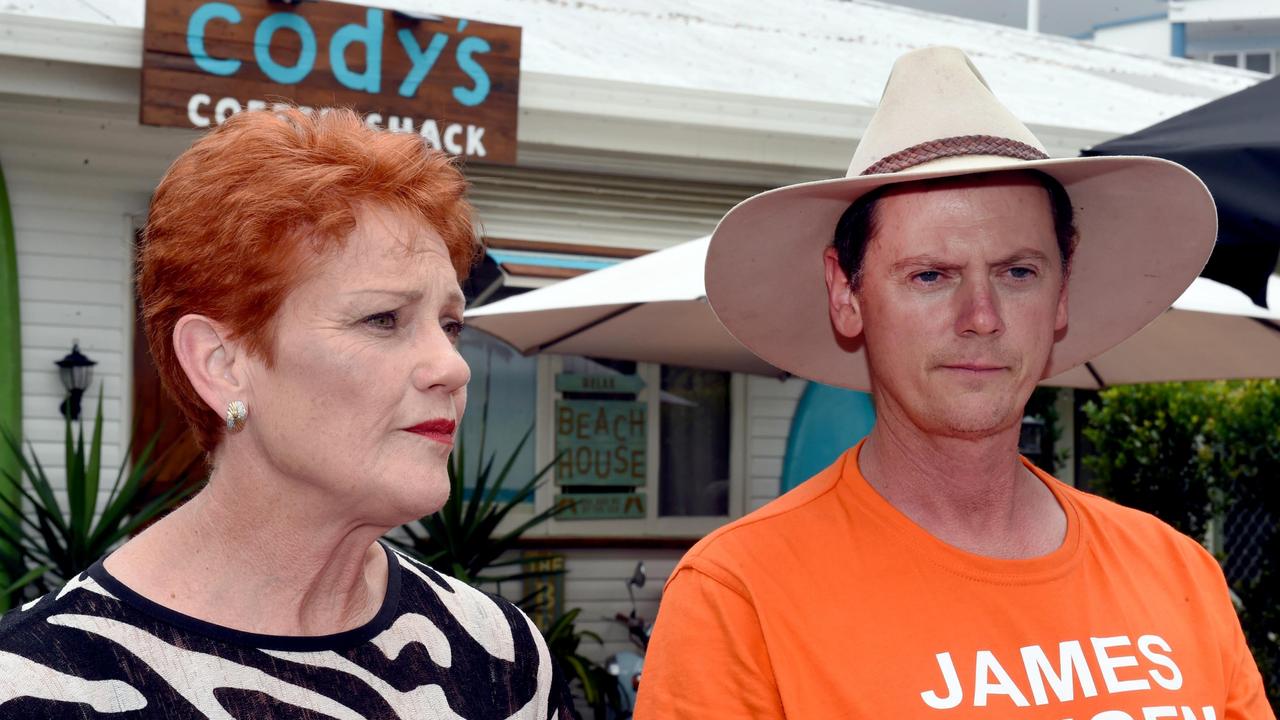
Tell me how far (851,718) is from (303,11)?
5162 mm

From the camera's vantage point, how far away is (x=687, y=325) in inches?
197

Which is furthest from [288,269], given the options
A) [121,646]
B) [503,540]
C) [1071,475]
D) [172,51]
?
[1071,475]

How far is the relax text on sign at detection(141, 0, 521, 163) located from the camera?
5.59 meters

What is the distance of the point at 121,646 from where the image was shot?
1.29 metres

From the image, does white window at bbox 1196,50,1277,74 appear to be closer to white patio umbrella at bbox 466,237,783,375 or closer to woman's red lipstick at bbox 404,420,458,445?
white patio umbrella at bbox 466,237,783,375

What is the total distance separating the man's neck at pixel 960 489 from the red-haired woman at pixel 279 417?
670mm

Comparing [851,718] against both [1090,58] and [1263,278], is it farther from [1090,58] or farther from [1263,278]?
[1090,58]

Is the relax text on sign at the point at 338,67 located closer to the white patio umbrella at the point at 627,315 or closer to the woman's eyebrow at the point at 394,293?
the white patio umbrella at the point at 627,315

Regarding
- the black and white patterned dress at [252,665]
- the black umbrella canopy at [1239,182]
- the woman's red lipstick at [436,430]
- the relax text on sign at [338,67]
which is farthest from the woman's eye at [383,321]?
the relax text on sign at [338,67]

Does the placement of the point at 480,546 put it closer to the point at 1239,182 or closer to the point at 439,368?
the point at 1239,182

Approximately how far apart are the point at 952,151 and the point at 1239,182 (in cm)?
139

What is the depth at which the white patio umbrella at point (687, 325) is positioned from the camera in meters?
4.15

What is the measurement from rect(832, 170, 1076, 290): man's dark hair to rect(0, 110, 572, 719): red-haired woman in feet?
2.10

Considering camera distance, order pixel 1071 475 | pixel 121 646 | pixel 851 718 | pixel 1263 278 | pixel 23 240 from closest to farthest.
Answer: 1. pixel 121 646
2. pixel 851 718
3. pixel 1263 278
4. pixel 23 240
5. pixel 1071 475
